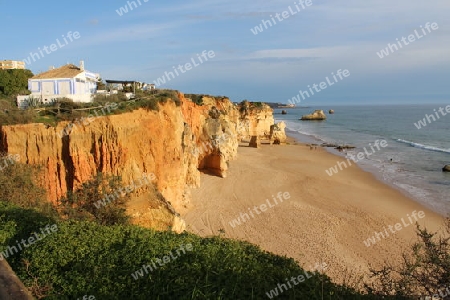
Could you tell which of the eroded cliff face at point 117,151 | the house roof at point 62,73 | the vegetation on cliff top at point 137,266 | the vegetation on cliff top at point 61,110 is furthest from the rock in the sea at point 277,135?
the vegetation on cliff top at point 137,266

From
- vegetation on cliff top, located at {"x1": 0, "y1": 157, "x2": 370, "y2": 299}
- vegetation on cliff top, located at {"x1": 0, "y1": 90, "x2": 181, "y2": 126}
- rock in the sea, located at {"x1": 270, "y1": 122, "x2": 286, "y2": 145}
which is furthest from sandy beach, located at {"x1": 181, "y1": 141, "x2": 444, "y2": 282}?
rock in the sea, located at {"x1": 270, "y1": 122, "x2": 286, "y2": 145}

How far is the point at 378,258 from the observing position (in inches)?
722

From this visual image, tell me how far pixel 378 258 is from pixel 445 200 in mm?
14021

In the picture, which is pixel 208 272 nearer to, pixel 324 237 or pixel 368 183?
pixel 324 237

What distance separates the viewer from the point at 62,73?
22.5 metres

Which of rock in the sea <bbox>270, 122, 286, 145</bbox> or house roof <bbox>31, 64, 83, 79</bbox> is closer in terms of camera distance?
house roof <bbox>31, 64, 83, 79</bbox>

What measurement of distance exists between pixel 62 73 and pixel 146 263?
1934 cm

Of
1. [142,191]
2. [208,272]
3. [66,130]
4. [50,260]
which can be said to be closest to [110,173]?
[142,191]

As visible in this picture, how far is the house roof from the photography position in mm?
21922

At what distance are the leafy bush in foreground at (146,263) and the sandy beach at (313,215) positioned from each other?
21.4ft

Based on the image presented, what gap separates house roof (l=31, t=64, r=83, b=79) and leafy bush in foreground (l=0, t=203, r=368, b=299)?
52.0 ft

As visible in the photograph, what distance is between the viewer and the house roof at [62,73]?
21.9m

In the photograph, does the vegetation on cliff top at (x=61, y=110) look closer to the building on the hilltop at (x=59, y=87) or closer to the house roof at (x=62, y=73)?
the building on the hilltop at (x=59, y=87)

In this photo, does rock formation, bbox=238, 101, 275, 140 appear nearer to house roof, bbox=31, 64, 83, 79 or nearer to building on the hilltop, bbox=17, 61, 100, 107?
house roof, bbox=31, 64, 83, 79
